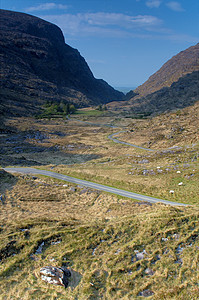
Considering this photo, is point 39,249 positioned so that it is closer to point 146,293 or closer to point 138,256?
point 138,256

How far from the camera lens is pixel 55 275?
14812 mm

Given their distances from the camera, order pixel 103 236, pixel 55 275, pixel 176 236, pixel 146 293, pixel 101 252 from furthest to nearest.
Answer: pixel 103 236, pixel 176 236, pixel 101 252, pixel 55 275, pixel 146 293

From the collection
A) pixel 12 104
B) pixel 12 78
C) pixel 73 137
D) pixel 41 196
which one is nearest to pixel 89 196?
pixel 41 196

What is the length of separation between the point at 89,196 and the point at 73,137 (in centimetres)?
6768

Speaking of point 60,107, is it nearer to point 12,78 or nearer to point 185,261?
point 12,78

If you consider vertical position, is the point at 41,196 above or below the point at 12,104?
below

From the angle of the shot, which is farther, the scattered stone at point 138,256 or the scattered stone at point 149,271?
the scattered stone at point 138,256

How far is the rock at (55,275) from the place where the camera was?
14477 mm

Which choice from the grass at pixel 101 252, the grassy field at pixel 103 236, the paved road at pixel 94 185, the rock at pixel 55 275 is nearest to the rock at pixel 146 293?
the grassy field at pixel 103 236

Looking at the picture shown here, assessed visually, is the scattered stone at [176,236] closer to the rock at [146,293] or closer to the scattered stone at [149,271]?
the scattered stone at [149,271]

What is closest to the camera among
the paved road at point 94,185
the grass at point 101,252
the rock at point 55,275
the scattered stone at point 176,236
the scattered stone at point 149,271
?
the grass at point 101,252

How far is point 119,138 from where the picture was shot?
92.9 m

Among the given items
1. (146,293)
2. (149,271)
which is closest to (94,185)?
(149,271)

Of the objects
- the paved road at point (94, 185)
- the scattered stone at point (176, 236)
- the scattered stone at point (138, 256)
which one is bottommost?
the paved road at point (94, 185)
